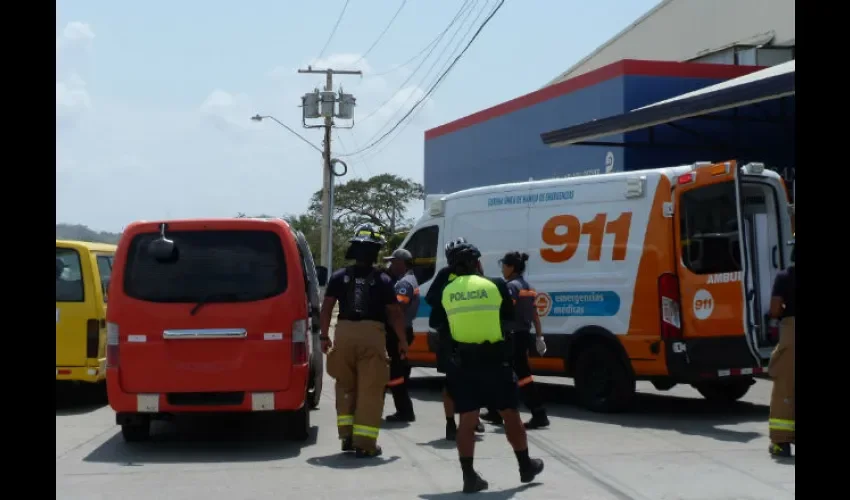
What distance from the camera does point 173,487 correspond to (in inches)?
315

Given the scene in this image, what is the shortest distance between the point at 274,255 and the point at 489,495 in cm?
303

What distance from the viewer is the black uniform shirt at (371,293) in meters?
9.35

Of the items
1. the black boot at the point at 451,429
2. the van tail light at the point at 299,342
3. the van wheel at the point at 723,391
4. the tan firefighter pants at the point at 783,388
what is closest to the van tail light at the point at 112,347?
the van tail light at the point at 299,342

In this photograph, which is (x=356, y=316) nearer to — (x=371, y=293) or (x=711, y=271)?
(x=371, y=293)

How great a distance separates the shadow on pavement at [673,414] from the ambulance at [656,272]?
218 millimetres

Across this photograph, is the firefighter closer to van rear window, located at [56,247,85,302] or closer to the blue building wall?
van rear window, located at [56,247,85,302]

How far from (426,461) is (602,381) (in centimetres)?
326

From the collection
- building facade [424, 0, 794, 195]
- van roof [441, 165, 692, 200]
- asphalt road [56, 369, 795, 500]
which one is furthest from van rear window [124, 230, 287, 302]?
building facade [424, 0, 794, 195]

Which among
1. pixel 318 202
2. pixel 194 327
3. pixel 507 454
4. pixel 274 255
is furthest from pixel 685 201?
pixel 318 202

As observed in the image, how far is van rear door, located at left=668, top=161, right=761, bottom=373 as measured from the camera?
35.1 ft

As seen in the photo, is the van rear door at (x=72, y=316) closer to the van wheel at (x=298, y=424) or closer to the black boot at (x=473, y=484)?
the van wheel at (x=298, y=424)

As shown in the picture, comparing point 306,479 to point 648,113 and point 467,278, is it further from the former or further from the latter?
point 648,113

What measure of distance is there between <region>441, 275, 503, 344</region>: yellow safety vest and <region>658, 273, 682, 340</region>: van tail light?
11.3ft

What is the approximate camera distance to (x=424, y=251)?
46.2ft
